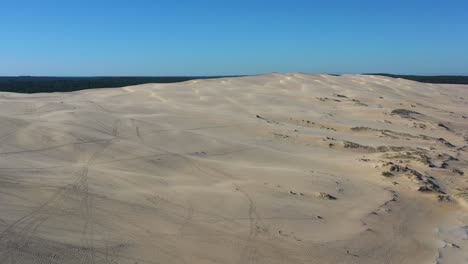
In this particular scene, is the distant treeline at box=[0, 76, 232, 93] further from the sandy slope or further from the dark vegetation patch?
the dark vegetation patch

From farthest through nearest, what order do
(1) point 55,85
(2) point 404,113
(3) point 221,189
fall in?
(1) point 55,85 < (2) point 404,113 < (3) point 221,189

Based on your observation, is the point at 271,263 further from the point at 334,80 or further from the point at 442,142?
the point at 334,80

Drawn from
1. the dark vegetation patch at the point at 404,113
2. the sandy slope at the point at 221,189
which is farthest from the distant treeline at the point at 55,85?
the dark vegetation patch at the point at 404,113

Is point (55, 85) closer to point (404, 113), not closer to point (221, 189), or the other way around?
point (404, 113)

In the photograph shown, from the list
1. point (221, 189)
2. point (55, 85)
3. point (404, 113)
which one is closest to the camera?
point (221, 189)

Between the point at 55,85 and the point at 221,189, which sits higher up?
the point at 221,189

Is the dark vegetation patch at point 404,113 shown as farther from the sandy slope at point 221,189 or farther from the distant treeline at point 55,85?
the distant treeline at point 55,85

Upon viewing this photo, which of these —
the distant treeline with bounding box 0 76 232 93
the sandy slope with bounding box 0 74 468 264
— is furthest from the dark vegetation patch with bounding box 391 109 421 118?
the distant treeline with bounding box 0 76 232 93

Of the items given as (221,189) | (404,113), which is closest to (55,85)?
(404,113)

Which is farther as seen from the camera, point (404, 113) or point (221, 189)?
point (404, 113)

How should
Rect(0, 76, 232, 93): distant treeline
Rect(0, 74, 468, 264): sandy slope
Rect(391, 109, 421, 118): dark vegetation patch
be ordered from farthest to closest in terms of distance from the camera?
1. Rect(0, 76, 232, 93): distant treeline
2. Rect(391, 109, 421, 118): dark vegetation patch
3. Rect(0, 74, 468, 264): sandy slope
